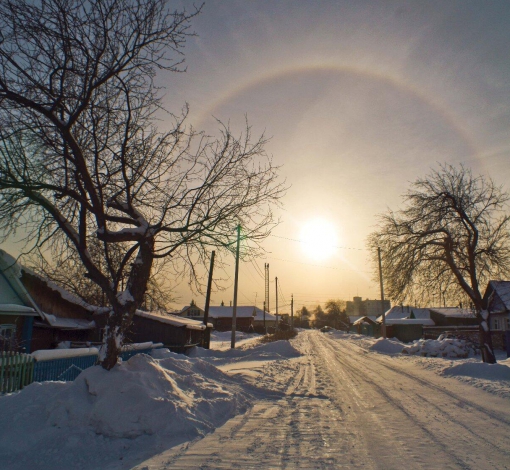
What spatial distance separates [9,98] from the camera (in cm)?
713

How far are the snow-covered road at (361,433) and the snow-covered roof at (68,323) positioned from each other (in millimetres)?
11515

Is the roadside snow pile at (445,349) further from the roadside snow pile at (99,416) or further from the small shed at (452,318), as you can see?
the small shed at (452,318)

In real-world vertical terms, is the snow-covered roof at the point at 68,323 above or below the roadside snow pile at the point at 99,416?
above

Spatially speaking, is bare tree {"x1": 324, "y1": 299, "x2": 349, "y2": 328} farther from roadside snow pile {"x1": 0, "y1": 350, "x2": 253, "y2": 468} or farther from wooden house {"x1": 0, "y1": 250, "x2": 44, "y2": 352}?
roadside snow pile {"x1": 0, "y1": 350, "x2": 253, "y2": 468}

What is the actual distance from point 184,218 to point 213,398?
12.6 feet

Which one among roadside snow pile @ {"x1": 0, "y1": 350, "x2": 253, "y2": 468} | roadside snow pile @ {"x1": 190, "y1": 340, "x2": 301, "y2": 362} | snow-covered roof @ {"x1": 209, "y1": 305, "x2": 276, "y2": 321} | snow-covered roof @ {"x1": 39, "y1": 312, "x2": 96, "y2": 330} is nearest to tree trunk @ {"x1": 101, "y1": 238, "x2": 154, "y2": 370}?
roadside snow pile @ {"x1": 0, "y1": 350, "x2": 253, "y2": 468}

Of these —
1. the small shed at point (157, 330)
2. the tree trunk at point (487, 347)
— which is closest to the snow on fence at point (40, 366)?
the small shed at point (157, 330)

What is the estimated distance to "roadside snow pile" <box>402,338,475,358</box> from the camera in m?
25.4

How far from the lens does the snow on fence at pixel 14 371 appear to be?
886 centimetres

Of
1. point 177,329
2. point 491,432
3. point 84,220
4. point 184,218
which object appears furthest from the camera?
point 177,329

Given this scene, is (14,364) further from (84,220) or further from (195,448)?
(195,448)

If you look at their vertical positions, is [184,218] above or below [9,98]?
below

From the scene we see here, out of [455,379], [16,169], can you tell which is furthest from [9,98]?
[455,379]

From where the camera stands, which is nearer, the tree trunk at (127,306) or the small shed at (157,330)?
the tree trunk at (127,306)
